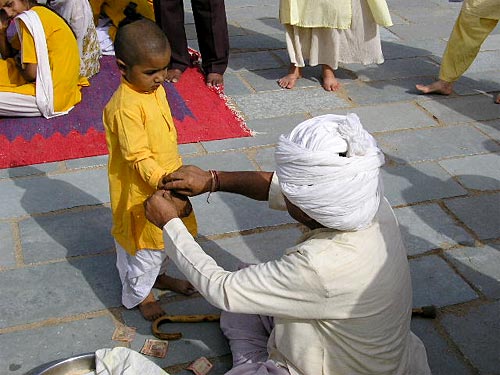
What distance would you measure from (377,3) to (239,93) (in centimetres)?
121

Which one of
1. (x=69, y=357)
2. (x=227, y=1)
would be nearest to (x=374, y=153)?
(x=69, y=357)

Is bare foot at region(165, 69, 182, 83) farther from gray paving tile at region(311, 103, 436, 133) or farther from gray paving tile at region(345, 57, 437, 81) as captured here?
gray paving tile at region(345, 57, 437, 81)

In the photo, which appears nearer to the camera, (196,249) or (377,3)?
(196,249)

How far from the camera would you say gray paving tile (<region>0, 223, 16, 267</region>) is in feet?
10.8

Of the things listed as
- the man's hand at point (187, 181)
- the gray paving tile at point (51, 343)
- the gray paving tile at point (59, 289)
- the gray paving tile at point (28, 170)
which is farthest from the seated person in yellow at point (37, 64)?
the man's hand at point (187, 181)

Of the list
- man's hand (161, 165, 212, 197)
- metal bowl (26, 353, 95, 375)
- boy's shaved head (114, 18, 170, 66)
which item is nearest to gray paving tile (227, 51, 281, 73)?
boy's shaved head (114, 18, 170, 66)

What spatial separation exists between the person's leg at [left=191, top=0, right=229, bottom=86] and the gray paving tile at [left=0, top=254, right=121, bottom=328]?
2286 mm

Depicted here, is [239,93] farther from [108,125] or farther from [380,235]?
[380,235]

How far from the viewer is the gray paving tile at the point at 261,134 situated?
437 centimetres

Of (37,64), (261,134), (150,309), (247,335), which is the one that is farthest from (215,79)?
(247,335)

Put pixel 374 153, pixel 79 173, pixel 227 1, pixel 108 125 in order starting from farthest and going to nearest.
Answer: pixel 227 1 → pixel 79 173 → pixel 108 125 → pixel 374 153

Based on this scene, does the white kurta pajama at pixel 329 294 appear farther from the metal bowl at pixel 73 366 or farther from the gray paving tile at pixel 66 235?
the gray paving tile at pixel 66 235

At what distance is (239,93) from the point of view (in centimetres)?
515

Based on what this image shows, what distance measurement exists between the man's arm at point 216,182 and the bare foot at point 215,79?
2.54 metres
